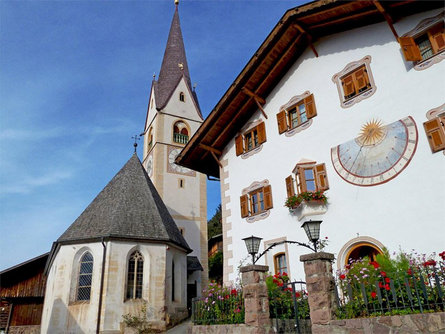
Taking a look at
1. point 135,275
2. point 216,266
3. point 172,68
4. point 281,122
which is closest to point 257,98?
point 281,122

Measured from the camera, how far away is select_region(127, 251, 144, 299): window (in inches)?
638

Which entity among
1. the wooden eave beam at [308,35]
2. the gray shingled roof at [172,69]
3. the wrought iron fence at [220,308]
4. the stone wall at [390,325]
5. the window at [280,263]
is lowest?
the stone wall at [390,325]

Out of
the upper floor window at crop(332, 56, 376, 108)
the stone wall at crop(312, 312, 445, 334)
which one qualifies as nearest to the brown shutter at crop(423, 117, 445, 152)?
the upper floor window at crop(332, 56, 376, 108)

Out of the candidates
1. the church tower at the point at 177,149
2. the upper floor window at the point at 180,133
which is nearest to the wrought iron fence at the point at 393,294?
the church tower at the point at 177,149

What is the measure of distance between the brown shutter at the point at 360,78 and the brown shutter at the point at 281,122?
281 centimetres

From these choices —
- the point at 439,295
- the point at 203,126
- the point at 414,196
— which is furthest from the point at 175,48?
the point at 439,295

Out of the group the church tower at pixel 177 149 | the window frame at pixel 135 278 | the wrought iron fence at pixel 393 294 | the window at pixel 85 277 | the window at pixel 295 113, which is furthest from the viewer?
the church tower at pixel 177 149

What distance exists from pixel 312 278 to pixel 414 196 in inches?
150

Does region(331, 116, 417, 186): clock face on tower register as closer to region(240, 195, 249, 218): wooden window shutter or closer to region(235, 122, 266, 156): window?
region(235, 122, 266, 156): window

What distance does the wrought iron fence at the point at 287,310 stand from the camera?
27.3 ft

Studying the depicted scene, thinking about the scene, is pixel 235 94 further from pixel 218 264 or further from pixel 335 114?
pixel 218 264

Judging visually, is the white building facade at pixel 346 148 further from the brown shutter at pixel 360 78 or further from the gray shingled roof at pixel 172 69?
the gray shingled roof at pixel 172 69

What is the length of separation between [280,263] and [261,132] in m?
4.87

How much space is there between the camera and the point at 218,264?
103 ft
